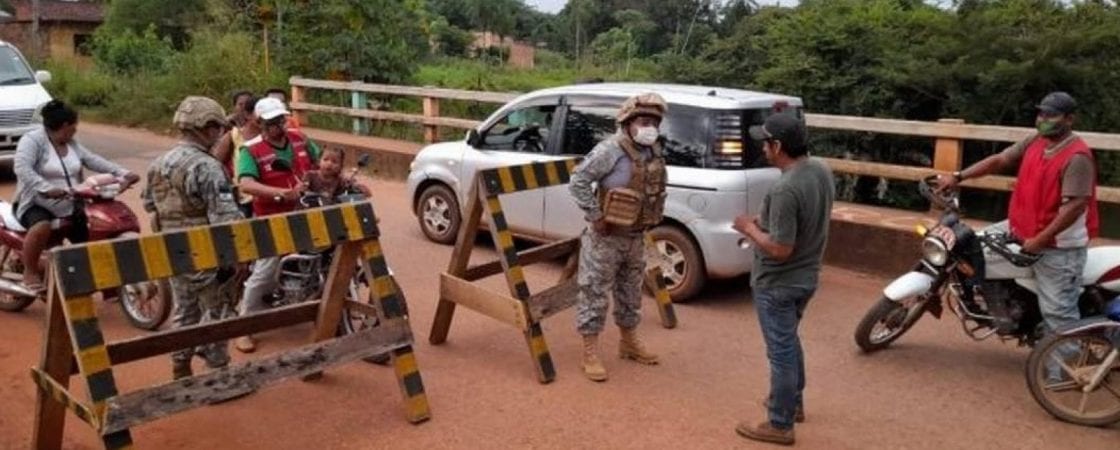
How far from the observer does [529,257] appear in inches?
237

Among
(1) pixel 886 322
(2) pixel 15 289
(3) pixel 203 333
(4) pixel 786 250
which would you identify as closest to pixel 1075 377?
(1) pixel 886 322

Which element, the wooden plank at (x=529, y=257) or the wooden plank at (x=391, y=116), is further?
the wooden plank at (x=391, y=116)

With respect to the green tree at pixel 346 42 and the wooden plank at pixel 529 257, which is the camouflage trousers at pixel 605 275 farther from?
the green tree at pixel 346 42

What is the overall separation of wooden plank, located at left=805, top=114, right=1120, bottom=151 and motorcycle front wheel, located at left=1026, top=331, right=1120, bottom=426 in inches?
99.3

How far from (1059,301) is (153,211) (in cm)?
502

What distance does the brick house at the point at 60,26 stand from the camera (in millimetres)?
44438

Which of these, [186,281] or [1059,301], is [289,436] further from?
[1059,301]

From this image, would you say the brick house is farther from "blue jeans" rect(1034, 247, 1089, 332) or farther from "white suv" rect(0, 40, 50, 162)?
"blue jeans" rect(1034, 247, 1089, 332)

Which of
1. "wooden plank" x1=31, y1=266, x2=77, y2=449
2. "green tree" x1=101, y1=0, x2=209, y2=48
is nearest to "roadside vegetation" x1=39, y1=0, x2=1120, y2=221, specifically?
"wooden plank" x1=31, y1=266, x2=77, y2=449

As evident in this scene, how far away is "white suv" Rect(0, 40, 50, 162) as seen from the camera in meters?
11.6

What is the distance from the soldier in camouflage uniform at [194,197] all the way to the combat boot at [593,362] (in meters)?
2.01

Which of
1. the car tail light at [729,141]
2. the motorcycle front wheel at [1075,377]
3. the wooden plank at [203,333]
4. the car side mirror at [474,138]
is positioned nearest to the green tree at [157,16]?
the car side mirror at [474,138]

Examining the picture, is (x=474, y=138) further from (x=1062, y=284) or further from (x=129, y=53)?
(x=129, y=53)

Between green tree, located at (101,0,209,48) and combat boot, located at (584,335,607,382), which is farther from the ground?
green tree, located at (101,0,209,48)
